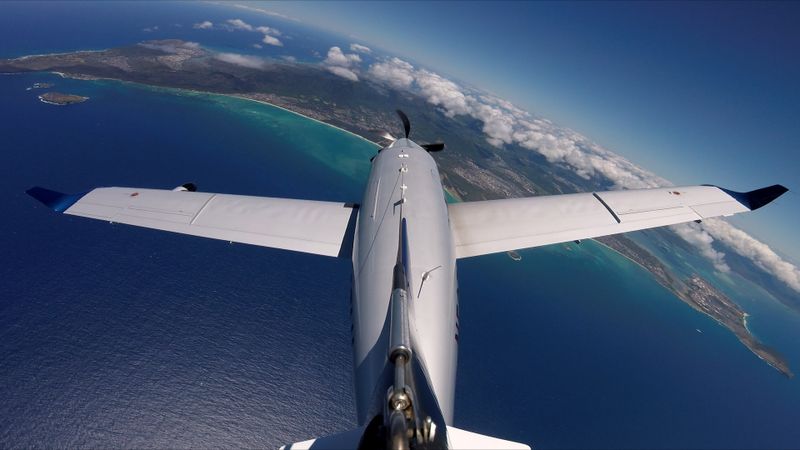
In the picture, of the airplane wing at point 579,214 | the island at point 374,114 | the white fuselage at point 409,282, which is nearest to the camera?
the white fuselage at point 409,282

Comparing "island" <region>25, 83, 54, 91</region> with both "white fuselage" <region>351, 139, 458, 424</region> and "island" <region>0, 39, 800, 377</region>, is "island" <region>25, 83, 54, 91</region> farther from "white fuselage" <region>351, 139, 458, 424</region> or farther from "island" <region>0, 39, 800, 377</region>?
"white fuselage" <region>351, 139, 458, 424</region>

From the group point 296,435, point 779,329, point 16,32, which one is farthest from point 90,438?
point 16,32

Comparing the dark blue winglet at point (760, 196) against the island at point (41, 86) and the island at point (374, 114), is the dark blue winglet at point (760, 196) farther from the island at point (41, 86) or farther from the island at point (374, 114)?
the island at point (41, 86)

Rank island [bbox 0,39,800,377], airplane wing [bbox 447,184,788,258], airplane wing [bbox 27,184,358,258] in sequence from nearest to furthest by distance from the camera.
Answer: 1. airplane wing [bbox 27,184,358,258]
2. airplane wing [bbox 447,184,788,258]
3. island [bbox 0,39,800,377]

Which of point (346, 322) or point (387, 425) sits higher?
point (387, 425)

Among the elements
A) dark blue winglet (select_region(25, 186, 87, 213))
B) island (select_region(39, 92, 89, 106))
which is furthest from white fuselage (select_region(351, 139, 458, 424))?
island (select_region(39, 92, 89, 106))

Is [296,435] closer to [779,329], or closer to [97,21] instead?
[779,329]

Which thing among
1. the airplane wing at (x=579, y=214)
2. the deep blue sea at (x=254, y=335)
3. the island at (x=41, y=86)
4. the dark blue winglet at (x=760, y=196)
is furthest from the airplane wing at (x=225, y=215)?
the island at (x=41, y=86)
